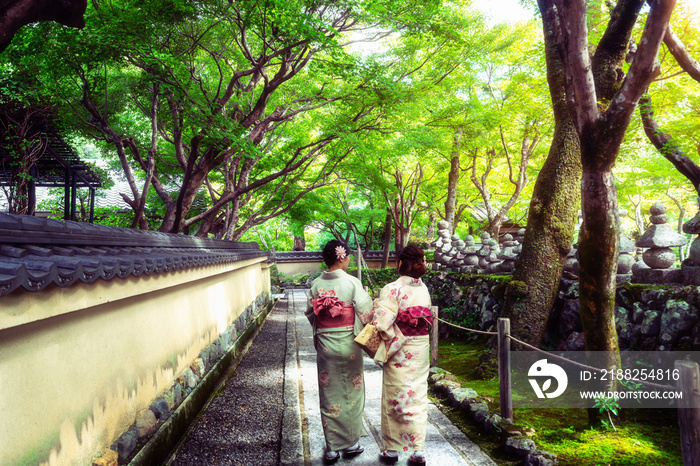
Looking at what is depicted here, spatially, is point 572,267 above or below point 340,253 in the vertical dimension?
below

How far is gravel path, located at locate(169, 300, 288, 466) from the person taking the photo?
4.39 meters

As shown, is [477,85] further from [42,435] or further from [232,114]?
[42,435]

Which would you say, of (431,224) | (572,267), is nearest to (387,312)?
(572,267)

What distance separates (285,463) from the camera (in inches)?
163

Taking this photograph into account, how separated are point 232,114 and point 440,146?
6.45 m

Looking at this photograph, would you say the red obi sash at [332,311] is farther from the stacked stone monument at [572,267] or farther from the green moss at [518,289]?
the stacked stone monument at [572,267]

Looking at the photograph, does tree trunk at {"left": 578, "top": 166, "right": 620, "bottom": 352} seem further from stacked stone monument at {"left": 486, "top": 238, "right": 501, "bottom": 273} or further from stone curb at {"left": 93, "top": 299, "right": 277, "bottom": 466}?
stacked stone monument at {"left": 486, "top": 238, "right": 501, "bottom": 273}

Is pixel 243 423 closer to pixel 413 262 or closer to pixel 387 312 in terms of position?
pixel 387 312

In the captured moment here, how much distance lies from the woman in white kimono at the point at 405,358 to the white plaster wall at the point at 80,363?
2218 millimetres

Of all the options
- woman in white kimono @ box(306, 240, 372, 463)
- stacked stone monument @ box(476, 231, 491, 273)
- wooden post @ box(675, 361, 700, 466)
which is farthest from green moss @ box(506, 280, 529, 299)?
stacked stone monument @ box(476, 231, 491, 273)

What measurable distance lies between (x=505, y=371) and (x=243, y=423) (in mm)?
3071

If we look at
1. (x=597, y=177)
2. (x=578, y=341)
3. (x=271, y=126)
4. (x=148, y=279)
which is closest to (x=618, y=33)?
(x=597, y=177)

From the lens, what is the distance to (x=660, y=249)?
6051 mm

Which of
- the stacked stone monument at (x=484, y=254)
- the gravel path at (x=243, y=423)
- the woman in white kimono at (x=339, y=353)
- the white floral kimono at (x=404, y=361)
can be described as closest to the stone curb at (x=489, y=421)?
the white floral kimono at (x=404, y=361)
